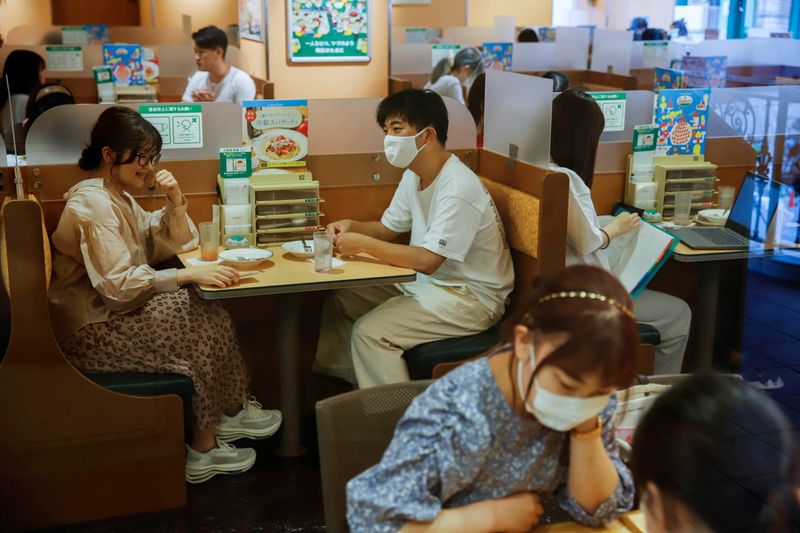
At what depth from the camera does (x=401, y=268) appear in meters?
3.05

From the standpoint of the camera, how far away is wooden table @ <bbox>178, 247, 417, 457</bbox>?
2.87 m

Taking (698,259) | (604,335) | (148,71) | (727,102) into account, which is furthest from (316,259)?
(148,71)

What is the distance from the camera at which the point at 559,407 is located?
1.36 metres

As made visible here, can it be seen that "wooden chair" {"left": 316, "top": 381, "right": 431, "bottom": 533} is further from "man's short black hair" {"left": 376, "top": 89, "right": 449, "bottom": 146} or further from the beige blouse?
"man's short black hair" {"left": 376, "top": 89, "right": 449, "bottom": 146}

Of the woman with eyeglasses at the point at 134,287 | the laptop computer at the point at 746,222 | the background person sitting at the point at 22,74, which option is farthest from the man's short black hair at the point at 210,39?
the laptop computer at the point at 746,222

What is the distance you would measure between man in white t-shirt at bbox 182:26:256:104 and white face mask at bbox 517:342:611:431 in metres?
4.88

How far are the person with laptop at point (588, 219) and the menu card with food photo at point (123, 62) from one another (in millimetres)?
4029

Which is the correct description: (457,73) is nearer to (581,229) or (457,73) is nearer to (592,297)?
(581,229)

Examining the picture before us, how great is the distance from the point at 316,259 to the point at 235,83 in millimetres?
3342

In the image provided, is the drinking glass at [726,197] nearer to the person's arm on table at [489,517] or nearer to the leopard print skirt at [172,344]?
the leopard print skirt at [172,344]

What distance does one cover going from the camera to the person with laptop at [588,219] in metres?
3.16

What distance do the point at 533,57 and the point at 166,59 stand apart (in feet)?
10.2

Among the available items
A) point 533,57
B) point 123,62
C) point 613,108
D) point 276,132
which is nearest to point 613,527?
point 276,132

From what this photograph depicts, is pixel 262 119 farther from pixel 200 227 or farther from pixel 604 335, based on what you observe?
pixel 604 335
